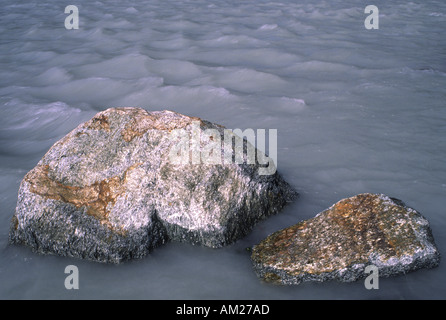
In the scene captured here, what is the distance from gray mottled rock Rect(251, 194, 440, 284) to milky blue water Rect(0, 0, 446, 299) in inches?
3.3

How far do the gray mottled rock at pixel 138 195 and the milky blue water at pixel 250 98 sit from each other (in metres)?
0.11

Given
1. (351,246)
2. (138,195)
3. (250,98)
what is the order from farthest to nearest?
(250,98) < (138,195) < (351,246)

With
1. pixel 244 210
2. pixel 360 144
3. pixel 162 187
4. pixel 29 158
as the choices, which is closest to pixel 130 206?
pixel 162 187

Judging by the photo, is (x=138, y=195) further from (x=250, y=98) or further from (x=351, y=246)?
(x=250, y=98)

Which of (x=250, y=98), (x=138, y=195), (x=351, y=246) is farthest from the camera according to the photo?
(x=250, y=98)

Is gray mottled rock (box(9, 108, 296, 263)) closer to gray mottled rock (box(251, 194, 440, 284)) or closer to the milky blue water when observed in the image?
the milky blue water

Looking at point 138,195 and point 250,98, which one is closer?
point 138,195

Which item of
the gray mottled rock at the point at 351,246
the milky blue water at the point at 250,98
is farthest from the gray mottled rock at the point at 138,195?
the gray mottled rock at the point at 351,246

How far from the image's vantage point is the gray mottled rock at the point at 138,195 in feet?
8.48

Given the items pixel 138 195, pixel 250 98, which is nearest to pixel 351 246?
pixel 138 195

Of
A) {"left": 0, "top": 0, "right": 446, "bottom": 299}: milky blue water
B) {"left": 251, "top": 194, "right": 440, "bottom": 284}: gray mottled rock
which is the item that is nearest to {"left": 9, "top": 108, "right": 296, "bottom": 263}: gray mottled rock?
{"left": 0, "top": 0, "right": 446, "bottom": 299}: milky blue water

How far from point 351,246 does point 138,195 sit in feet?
4.33

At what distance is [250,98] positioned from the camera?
493 cm

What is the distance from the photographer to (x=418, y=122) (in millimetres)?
4164
